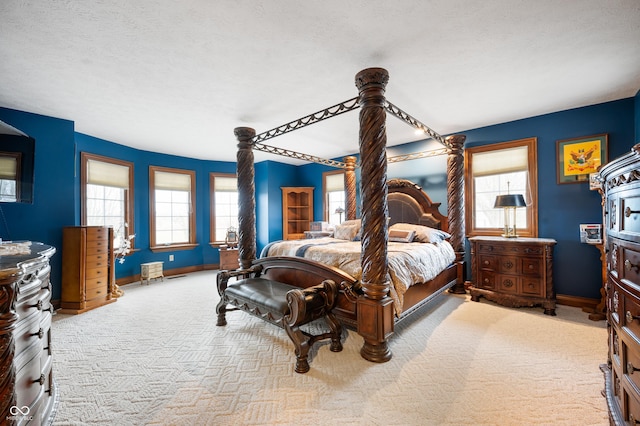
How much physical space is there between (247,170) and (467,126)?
11.7 ft

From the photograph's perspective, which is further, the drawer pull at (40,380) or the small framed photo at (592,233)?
the small framed photo at (592,233)

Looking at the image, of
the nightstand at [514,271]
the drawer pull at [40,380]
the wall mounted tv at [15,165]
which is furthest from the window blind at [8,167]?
the nightstand at [514,271]

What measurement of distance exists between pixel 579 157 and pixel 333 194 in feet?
14.3

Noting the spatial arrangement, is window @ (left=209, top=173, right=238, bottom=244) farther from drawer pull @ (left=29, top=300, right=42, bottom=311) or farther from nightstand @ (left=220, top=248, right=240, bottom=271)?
drawer pull @ (left=29, top=300, right=42, bottom=311)

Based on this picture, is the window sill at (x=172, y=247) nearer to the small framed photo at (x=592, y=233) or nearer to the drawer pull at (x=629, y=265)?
the drawer pull at (x=629, y=265)

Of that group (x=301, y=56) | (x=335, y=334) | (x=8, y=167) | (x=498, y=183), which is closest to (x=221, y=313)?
(x=335, y=334)

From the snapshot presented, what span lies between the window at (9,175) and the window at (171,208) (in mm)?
3152

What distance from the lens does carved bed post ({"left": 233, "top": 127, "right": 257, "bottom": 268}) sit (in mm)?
3467

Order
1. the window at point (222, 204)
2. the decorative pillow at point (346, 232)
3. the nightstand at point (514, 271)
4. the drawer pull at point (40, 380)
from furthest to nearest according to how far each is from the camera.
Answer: the window at point (222, 204)
the decorative pillow at point (346, 232)
the nightstand at point (514, 271)
the drawer pull at point (40, 380)

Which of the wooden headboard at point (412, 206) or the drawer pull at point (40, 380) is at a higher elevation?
the wooden headboard at point (412, 206)

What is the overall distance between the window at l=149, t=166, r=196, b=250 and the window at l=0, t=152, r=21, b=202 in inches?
124

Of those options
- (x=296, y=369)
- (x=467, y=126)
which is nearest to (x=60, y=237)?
(x=296, y=369)

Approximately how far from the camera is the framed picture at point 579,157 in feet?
10.9

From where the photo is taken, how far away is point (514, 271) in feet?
11.0
